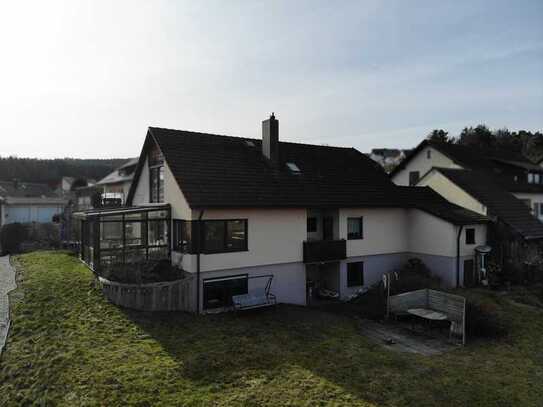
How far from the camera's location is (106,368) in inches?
405

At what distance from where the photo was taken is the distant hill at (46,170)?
86625 mm

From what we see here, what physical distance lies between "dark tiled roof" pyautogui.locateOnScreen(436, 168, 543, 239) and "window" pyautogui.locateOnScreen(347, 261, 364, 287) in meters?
8.51

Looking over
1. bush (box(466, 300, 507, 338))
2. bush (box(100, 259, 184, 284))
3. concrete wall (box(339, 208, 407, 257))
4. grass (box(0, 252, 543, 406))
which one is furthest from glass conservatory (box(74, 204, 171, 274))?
bush (box(466, 300, 507, 338))

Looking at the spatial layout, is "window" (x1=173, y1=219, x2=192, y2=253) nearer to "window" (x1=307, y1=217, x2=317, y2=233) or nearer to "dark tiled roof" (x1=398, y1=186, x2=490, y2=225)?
"window" (x1=307, y1=217, x2=317, y2=233)

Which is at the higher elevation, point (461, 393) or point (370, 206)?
point (370, 206)

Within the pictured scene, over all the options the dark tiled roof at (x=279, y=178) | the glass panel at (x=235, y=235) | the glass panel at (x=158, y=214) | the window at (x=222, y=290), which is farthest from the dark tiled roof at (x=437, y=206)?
the glass panel at (x=158, y=214)

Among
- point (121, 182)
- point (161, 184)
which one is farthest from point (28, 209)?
point (161, 184)

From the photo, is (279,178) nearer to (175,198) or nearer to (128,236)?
(175,198)

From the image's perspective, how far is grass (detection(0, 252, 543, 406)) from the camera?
9391 millimetres

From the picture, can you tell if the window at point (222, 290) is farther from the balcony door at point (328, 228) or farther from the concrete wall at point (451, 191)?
the concrete wall at point (451, 191)

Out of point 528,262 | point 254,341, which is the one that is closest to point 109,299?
point 254,341

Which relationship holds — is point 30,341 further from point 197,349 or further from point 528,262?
point 528,262

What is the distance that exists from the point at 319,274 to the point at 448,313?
774 cm

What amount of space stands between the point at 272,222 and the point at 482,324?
9.30 metres
